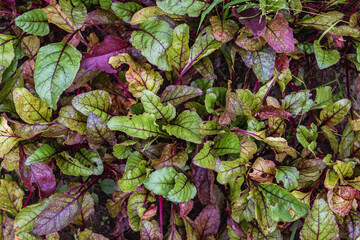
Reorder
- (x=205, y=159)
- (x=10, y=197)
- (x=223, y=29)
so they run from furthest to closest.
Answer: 1. (x=10, y=197)
2. (x=223, y=29)
3. (x=205, y=159)

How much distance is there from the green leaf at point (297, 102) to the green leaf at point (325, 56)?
0.16 m

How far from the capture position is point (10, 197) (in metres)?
1.61

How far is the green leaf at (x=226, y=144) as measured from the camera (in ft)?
4.21

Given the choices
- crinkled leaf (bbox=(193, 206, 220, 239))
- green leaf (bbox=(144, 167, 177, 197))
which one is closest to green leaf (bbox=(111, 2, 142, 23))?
green leaf (bbox=(144, 167, 177, 197))

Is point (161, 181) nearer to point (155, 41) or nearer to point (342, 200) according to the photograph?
point (155, 41)

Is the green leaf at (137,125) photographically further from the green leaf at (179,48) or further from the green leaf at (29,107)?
the green leaf at (29,107)

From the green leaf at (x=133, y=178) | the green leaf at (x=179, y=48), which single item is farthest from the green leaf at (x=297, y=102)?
the green leaf at (x=133, y=178)

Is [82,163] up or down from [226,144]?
down

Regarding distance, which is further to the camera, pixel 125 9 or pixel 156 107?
pixel 125 9

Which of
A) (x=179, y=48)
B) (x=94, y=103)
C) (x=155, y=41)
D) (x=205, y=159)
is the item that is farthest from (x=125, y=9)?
(x=205, y=159)

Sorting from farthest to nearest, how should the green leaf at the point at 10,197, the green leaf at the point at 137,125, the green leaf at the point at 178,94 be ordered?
the green leaf at the point at 10,197
the green leaf at the point at 178,94
the green leaf at the point at 137,125

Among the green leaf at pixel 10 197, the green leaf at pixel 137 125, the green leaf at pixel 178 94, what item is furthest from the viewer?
the green leaf at pixel 10 197

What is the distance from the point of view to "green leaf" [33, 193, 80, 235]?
4.47ft

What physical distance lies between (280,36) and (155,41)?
55 centimetres
